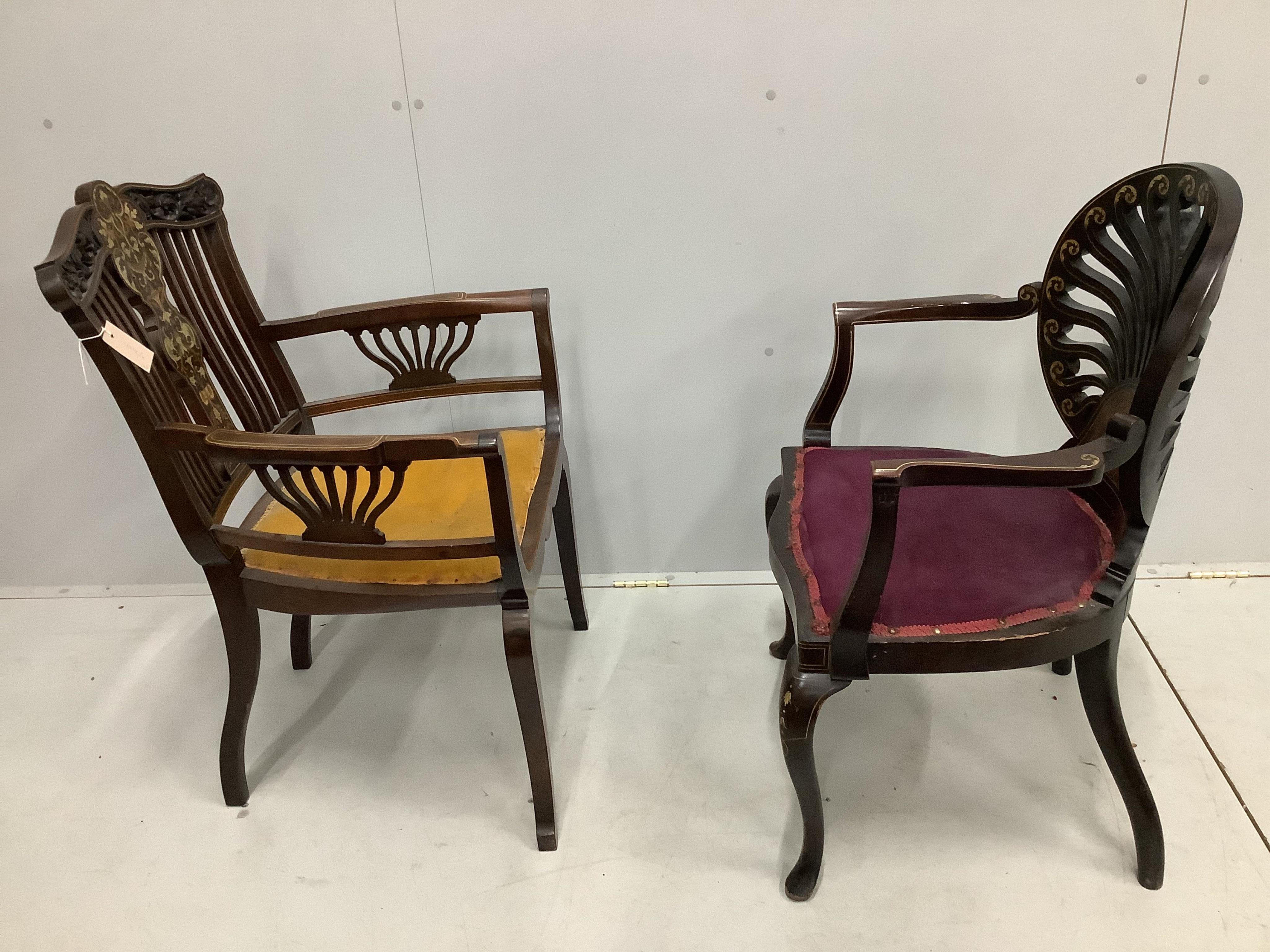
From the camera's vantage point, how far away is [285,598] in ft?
4.25

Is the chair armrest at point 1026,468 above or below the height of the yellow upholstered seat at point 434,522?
above

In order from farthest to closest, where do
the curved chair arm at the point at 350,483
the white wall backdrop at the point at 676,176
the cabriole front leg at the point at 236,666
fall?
the white wall backdrop at the point at 676,176 → the cabriole front leg at the point at 236,666 → the curved chair arm at the point at 350,483

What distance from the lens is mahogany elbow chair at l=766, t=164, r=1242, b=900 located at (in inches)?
39.6

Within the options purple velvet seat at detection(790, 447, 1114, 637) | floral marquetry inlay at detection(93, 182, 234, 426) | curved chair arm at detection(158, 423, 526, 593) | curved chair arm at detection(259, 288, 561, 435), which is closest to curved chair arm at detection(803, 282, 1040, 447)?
purple velvet seat at detection(790, 447, 1114, 637)

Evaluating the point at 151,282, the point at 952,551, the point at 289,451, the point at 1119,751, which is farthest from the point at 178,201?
the point at 1119,751

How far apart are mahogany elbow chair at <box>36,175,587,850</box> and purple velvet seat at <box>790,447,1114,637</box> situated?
17.5 inches

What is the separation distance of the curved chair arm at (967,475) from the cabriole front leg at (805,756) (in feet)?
0.41

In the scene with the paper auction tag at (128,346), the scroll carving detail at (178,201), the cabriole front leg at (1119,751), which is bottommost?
the cabriole front leg at (1119,751)

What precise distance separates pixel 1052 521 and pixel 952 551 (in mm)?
185

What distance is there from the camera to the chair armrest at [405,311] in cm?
149

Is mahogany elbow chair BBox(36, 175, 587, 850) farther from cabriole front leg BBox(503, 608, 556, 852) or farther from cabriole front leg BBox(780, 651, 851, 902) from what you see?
cabriole front leg BBox(780, 651, 851, 902)

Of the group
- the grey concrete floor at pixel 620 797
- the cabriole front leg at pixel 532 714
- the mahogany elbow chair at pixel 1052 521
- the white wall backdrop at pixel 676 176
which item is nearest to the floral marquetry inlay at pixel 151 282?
the white wall backdrop at pixel 676 176

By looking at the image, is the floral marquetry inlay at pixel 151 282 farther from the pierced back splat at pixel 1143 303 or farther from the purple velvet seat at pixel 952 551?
the pierced back splat at pixel 1143 303

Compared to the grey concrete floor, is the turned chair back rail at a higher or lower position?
higher
